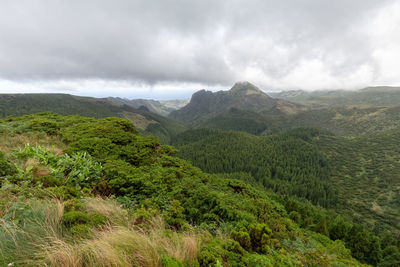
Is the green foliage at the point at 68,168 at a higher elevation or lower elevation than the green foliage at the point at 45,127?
lower

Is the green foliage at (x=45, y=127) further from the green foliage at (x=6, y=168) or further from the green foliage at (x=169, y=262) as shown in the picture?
the green foliage at (x=169, y=262)

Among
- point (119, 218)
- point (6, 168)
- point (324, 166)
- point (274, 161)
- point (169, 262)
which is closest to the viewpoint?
point (169, 262)

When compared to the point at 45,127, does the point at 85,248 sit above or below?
below

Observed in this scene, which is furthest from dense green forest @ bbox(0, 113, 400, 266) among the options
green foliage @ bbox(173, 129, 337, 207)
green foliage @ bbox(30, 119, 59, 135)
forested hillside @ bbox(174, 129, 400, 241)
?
green foliage @ bbox(173, 129, 337, 207)

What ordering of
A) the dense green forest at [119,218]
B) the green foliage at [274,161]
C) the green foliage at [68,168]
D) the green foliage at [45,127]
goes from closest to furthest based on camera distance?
the dense green forest at [119,218] → the green foliage at [68,168] → the green foliage at [45,127] → the green foliage at [274,161]

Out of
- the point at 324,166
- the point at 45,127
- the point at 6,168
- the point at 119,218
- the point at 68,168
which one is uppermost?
the point at 45,127

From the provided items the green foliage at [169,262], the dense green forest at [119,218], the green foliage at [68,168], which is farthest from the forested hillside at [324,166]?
the green foliage at [169,262]

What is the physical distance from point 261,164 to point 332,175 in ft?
196

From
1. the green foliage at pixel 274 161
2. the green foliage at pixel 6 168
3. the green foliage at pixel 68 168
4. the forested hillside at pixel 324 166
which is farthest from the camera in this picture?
the green foliage at pixel 274 161

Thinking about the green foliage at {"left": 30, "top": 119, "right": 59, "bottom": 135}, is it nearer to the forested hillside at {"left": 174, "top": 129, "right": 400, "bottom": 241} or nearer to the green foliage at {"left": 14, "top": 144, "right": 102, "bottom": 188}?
the green foliage at {"left": 14, "top": 144, "right": 102, "bottom": 188}

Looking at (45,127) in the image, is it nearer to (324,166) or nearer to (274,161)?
(274,161)

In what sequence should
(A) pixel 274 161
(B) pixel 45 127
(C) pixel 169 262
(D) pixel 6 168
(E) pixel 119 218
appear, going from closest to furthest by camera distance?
(C) pixel 169 262 → (E) pixel 119 218 → (D) pixel 6 168 → (B) pixel 45 127 → (A) pixel 274 161

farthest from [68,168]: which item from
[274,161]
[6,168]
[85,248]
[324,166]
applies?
[324,166]

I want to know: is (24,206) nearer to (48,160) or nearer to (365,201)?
(48,160)
